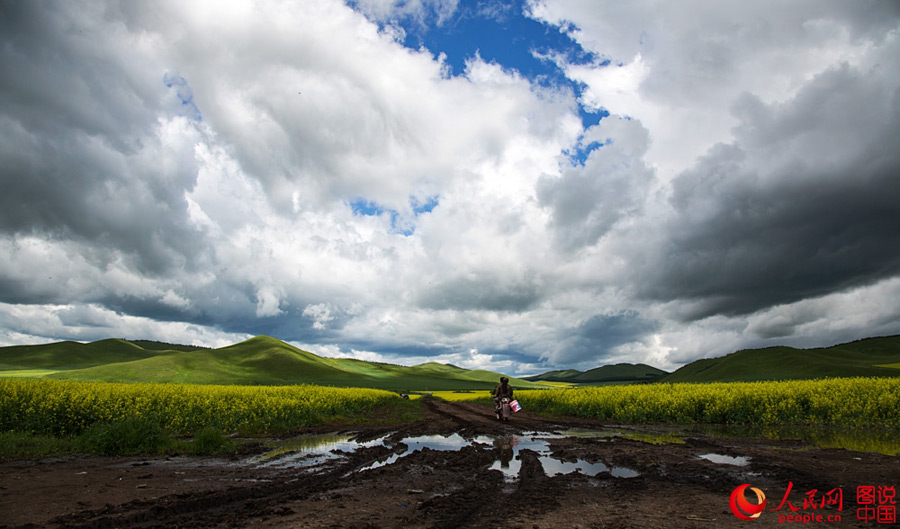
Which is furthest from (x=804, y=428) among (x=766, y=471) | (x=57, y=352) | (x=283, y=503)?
(x=57, y=352)

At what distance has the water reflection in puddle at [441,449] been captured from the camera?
11.1 metres

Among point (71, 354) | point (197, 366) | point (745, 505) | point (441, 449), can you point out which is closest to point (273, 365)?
point (197, 366)

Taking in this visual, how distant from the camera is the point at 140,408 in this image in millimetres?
19031

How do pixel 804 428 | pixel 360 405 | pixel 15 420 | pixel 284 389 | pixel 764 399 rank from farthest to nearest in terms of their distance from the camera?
pixel 360 405 < pixel 284 389 < pixel 764 399 < pixel 804 428 < pixel 15 420

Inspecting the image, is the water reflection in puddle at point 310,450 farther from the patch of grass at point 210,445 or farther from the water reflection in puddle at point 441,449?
the patch of grass at point 210,445

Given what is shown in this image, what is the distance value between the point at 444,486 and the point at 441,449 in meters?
6.04

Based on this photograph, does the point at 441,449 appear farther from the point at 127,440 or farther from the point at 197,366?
the point at 197,366

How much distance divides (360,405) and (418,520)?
31.0m

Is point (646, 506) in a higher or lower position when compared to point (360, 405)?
higher

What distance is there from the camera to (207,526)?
6.53 m

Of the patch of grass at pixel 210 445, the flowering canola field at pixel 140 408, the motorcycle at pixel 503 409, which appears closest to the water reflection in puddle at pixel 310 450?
the patch of grass at pixel 210 445

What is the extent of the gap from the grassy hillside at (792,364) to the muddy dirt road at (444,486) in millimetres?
76886

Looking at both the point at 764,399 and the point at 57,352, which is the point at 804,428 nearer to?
the point at 764,399

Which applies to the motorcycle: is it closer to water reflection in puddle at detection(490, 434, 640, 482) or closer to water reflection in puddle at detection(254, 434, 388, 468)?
water reflection in puddle at detection(254, 434, 388, 468)
